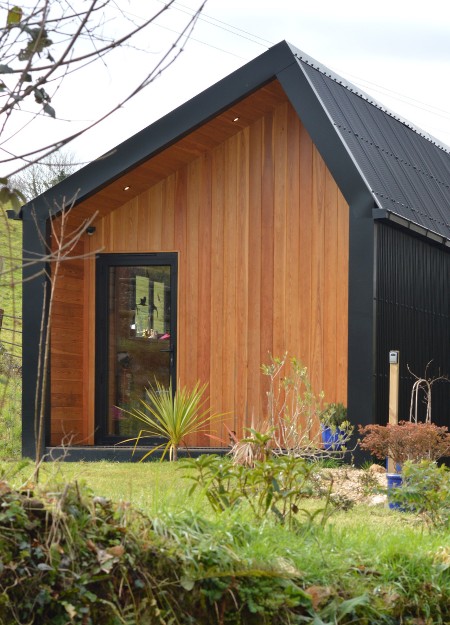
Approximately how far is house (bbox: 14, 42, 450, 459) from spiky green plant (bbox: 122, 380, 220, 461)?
17 centimetres

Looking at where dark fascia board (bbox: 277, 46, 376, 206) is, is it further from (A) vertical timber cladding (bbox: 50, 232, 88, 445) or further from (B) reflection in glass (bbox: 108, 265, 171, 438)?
(A) vertical timber cladding (bbox: 50, 232, 88, 445)

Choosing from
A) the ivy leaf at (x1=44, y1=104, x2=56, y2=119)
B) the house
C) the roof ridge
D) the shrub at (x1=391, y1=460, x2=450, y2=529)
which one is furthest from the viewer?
the roof ridge

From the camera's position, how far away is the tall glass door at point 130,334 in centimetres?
1155

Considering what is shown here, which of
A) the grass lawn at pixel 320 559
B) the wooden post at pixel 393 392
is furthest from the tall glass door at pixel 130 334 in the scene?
the grass lawn at pixel 320 559

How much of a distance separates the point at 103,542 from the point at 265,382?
716 cm

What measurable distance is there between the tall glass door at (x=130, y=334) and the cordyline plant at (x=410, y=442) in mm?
3776

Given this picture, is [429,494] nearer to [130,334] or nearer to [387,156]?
[130,334]

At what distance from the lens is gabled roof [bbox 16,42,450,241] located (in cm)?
1024

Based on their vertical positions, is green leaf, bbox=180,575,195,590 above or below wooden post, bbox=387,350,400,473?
below

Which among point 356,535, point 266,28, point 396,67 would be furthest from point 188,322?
point 266,28

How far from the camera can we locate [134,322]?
1162cm

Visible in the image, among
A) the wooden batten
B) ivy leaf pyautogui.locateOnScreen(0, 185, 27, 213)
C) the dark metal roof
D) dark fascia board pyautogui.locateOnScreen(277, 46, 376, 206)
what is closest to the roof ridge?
the dark metal roof

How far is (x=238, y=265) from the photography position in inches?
442

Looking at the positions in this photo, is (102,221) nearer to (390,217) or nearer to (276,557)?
(390,217)
